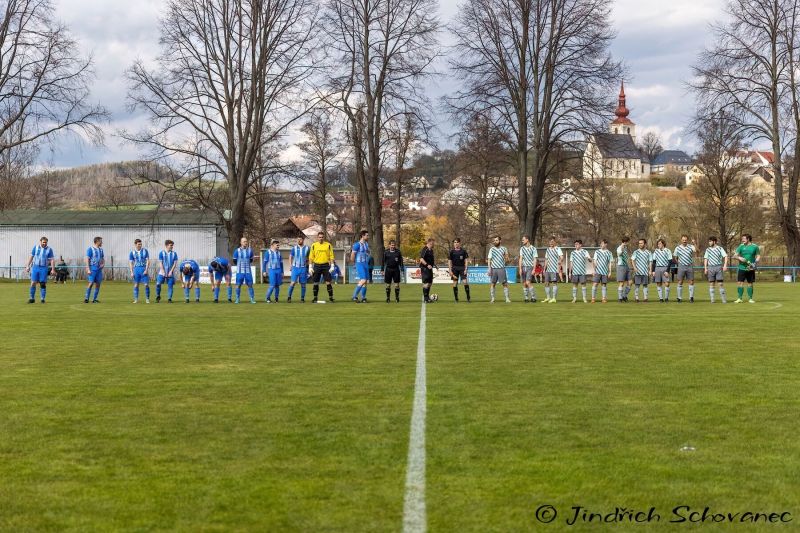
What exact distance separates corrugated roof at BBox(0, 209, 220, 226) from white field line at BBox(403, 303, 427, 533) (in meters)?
53.7

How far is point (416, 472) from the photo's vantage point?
249 inches

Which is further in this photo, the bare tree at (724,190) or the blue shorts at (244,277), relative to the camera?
the bare tree at (724,190)

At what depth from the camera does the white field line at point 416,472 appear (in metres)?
5.21

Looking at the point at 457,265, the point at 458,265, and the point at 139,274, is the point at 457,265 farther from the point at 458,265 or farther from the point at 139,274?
the point at 139,274

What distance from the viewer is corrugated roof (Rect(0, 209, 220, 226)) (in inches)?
2468

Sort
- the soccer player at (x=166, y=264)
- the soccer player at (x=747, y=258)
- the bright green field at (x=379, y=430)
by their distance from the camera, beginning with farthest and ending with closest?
1. the soccer player at (x=747, y=258)
2. the soccer player at (x=166, y=264)
3. the bright green field at (x=379, y=430)

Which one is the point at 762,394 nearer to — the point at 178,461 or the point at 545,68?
the point at 178,461

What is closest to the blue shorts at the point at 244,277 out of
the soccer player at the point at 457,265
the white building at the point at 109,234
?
the soccer player at the point at 457,265

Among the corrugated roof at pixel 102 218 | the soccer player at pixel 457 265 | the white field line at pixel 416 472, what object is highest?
the corrugated roof at pixel 102 218

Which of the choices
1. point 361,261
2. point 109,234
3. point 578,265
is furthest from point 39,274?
point 109,234

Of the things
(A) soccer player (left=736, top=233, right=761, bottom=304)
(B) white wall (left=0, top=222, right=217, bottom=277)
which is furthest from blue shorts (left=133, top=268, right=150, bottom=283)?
(B) white wall (left=0, top=222, right=217, bottom=277)

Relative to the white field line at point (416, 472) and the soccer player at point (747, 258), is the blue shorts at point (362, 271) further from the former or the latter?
the white field line at point (416, 472)

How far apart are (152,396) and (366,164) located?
1668 inches

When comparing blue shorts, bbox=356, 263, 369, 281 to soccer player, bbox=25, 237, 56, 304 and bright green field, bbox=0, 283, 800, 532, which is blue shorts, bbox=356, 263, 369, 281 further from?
bright green field, bbox=0, 283, 800, 532
